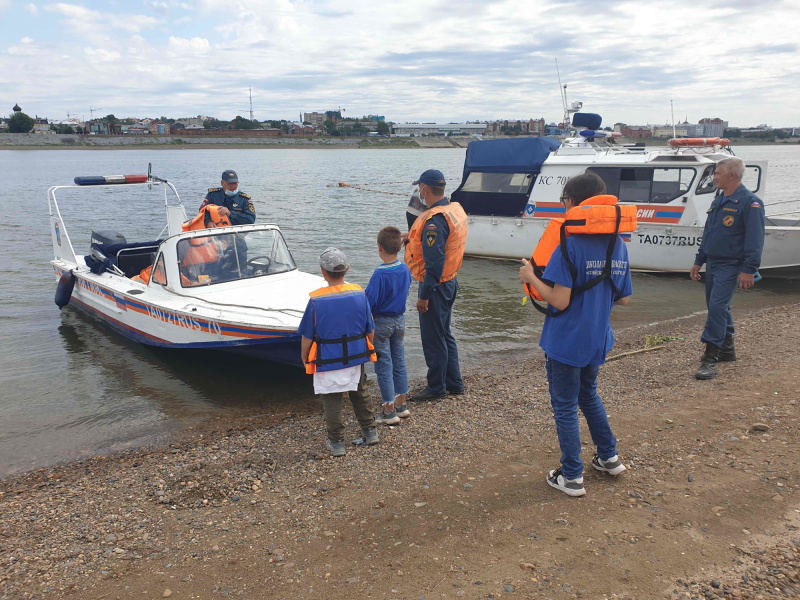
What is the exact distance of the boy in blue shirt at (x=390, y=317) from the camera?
5.22 m

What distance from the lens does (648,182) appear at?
13.7 metres

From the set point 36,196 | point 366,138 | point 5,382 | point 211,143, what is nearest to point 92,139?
point 211,143

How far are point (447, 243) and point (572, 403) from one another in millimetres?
2246

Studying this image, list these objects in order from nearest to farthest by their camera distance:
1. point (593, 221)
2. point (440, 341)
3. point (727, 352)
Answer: point (593, 221), point (440, 341), point (727, 352)

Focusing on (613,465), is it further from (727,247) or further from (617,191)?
(617,191)

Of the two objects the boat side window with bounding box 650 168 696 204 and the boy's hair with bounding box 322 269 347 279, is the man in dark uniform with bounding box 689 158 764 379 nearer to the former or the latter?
the boy's hair with bounding box 322 269 347 279

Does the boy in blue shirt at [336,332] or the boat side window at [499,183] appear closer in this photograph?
the boy in blue shirt at [336,332]

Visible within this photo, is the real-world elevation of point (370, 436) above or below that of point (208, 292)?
below

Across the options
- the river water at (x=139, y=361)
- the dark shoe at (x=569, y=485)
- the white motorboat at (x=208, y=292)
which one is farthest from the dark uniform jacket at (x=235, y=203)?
the dark shoe at (x=569, y=485)

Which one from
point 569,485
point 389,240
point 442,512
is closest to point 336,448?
point 442,512

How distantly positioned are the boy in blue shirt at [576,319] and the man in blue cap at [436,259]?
187 centimetres

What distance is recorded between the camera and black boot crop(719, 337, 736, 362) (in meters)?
6.60

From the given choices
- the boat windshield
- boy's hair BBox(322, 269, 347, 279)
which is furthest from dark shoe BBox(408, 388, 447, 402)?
the boat windshield

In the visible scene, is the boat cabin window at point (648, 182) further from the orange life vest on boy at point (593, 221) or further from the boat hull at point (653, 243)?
the orange life vest on boy at point (593, 221)
